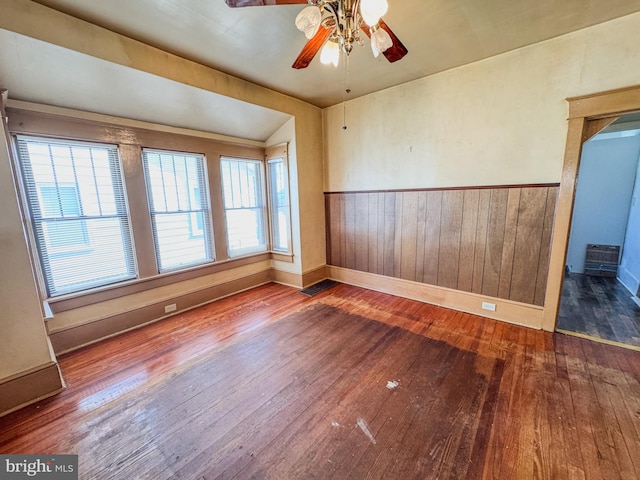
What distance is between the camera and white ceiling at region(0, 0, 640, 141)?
191cm

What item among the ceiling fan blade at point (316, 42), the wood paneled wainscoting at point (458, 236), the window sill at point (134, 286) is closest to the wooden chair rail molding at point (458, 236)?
the wood paneled wainscoting at point (458, 236)

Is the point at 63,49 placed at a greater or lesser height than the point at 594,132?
greater

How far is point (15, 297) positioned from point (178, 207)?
1.76m

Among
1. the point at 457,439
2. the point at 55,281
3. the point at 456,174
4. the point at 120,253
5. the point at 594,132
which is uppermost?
the point at 594,132

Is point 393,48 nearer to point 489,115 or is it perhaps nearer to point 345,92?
point 489,115

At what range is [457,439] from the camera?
5.06 ft

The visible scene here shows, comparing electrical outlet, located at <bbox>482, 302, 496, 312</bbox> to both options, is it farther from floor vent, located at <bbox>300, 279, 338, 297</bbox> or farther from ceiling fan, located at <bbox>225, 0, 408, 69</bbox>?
ceiling fan, located at <bbox>225, 0, 408, 69</bbox>

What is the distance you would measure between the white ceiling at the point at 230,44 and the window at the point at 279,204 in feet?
4.08

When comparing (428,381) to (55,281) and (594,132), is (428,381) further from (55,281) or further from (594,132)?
(55,281)

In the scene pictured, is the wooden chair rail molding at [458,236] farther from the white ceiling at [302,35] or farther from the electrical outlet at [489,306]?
the white ceiling at [302,35]

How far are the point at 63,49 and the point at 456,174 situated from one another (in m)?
3.94

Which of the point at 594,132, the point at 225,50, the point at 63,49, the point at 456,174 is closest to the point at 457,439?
the point at 456,174

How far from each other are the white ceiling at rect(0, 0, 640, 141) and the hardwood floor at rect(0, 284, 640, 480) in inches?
101

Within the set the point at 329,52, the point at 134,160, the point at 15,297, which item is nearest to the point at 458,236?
the point at 329,52
